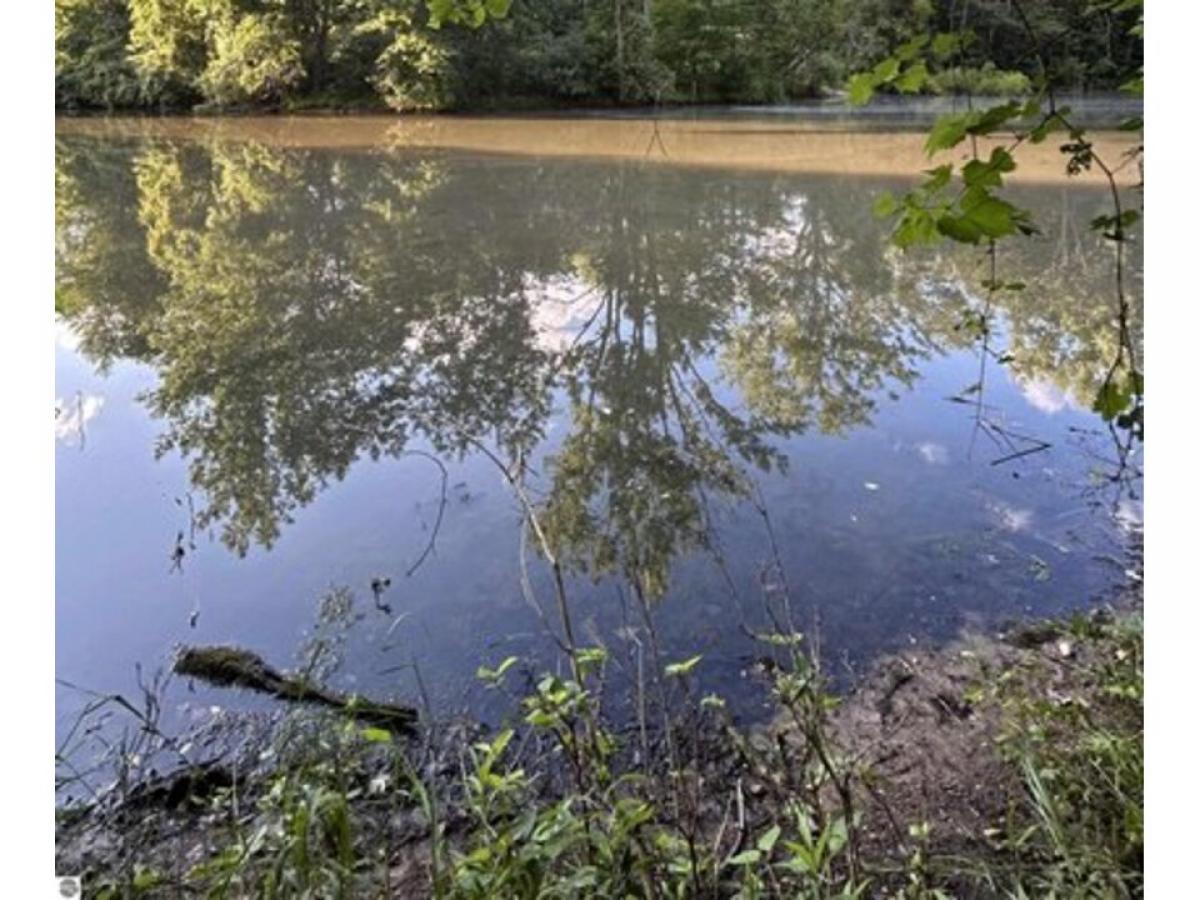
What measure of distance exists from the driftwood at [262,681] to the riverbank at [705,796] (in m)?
0.06

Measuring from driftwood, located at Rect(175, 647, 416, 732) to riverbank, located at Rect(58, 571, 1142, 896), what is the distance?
2.4 inches

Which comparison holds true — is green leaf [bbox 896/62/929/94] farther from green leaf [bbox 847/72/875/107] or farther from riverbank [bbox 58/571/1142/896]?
riverbank [bbox 58/571/1142/896]

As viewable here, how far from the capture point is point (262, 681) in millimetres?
2617

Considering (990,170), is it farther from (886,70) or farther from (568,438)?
(568,438)

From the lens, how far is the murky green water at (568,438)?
9.89ft

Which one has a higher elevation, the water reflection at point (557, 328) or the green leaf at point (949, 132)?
the green leaf at point (949, 132)

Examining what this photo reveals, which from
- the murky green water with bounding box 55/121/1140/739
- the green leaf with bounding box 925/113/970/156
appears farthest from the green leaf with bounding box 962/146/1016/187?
the murky green water with bounding box 55/121/1140/739

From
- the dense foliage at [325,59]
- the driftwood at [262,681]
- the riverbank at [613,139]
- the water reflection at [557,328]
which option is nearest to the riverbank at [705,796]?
the driftwood at [262,681]

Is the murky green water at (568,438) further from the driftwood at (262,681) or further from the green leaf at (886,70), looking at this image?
the green leaf at (886,70)

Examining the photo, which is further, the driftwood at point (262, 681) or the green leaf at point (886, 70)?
the driftwood at point (262, 681)

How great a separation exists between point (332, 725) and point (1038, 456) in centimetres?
311

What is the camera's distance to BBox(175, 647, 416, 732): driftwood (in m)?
→ 2.43

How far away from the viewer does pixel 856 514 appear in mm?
3646
